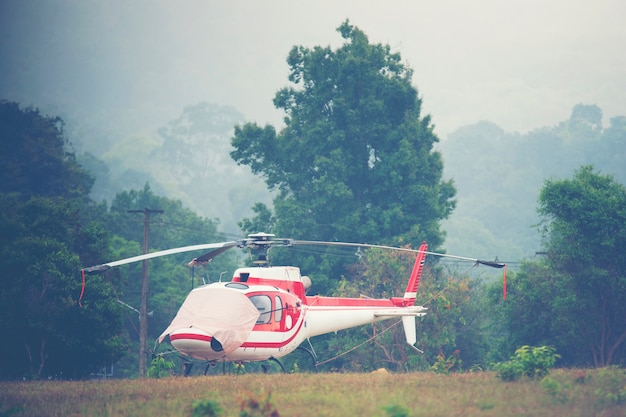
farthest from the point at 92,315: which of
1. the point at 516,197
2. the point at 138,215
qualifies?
the point at 516,197

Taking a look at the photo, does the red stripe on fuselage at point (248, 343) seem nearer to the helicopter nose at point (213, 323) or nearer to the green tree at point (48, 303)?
the helicopter nose at point (213, 323)

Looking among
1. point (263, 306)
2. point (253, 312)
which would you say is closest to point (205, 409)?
point (253, 312)

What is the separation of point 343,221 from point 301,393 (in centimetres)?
3705

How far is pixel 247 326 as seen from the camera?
22.4 metres

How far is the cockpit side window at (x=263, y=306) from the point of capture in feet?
76.0

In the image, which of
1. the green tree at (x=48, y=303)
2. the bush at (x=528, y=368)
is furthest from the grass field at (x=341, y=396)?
the green tree at (x=48, y=303)

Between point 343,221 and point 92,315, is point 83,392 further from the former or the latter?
point 343,221

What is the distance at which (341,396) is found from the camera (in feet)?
54.7

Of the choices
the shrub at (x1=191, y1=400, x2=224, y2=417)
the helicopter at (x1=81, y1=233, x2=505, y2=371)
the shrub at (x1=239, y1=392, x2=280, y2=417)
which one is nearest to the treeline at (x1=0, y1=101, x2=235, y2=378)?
the helicopter at (x1=81, y1=233, x2=505, y2=371)

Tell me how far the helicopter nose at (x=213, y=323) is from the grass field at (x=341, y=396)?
1192 millimetres

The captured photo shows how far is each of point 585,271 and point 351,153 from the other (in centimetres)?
2024

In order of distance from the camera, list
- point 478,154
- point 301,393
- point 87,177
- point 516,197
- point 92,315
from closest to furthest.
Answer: point 301,393, point 92,315, point 87,177, point 516,197, point 478,154

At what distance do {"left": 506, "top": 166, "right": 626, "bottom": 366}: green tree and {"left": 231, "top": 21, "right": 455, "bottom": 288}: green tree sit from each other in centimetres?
1094

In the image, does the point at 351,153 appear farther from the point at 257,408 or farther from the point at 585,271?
the point at 257,408
